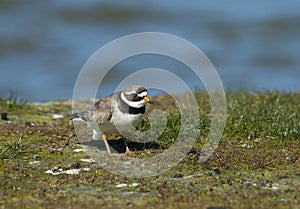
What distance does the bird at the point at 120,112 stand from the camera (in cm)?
816

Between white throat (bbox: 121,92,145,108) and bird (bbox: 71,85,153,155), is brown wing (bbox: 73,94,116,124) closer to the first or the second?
bird (bbox: 71,85,153,155)

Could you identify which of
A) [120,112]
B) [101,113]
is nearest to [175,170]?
[120,112]

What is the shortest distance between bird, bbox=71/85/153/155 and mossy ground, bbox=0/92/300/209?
38 centimetres

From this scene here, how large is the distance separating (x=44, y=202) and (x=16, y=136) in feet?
8.51

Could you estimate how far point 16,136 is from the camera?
349 inches

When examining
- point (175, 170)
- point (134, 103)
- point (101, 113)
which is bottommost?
point (175, 170)

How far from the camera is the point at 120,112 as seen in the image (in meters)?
8.16

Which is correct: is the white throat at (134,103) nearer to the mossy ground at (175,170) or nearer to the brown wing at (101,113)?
the brown wing at (101,113)

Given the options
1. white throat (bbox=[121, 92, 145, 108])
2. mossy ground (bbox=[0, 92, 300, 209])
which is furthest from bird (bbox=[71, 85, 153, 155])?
mossy ground (bbox=[0, 92, 300, 209])

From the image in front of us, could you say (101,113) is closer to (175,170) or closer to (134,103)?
(134,103)

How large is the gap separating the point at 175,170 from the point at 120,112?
3.49 ft

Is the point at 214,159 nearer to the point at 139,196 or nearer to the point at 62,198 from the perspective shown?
the point at 139,196

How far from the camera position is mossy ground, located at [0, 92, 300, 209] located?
6496mm

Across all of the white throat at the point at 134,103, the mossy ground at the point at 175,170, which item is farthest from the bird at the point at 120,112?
the mossy ground at the point at 175,170
